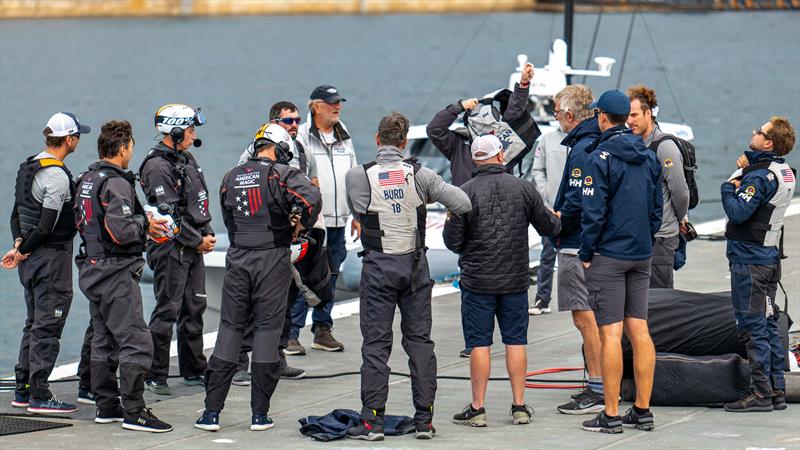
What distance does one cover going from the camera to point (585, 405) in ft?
28.7

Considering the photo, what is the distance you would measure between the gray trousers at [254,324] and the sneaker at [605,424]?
6.46 feet

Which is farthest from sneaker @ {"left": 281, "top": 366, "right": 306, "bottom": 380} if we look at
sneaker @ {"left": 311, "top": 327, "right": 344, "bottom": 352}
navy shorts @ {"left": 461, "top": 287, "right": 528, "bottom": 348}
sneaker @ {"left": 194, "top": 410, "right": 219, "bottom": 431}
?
navy shorts @ {"left": 461, "top": 287, "right": 528, "bottom": 348}

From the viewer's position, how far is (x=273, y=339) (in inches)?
337

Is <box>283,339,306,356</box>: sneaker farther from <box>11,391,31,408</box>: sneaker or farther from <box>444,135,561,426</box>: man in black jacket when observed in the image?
<box>444,135,561,426</box>: man in black jacket

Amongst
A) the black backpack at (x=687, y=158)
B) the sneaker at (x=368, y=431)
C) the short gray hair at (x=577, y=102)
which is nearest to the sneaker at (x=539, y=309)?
the black backpack at (x=687, y=158)

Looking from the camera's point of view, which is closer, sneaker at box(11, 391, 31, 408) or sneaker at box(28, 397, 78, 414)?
sneaker at box(28, 397, 78, 414)

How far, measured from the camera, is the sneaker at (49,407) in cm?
902

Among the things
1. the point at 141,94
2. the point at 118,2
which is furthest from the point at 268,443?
the point at 118,2

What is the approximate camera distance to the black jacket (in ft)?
27.5

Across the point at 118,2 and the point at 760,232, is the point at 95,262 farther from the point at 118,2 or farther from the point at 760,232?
the point at 118,2

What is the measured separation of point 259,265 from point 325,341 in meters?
2.61

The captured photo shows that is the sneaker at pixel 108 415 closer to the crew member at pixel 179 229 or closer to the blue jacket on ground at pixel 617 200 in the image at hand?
the crew member at pixel 179 229

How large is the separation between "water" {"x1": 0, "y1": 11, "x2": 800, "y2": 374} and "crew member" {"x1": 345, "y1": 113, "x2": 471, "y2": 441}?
1067 centimetres

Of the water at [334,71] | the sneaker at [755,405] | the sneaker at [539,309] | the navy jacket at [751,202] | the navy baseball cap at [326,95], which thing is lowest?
the sneaker at [755,405]
